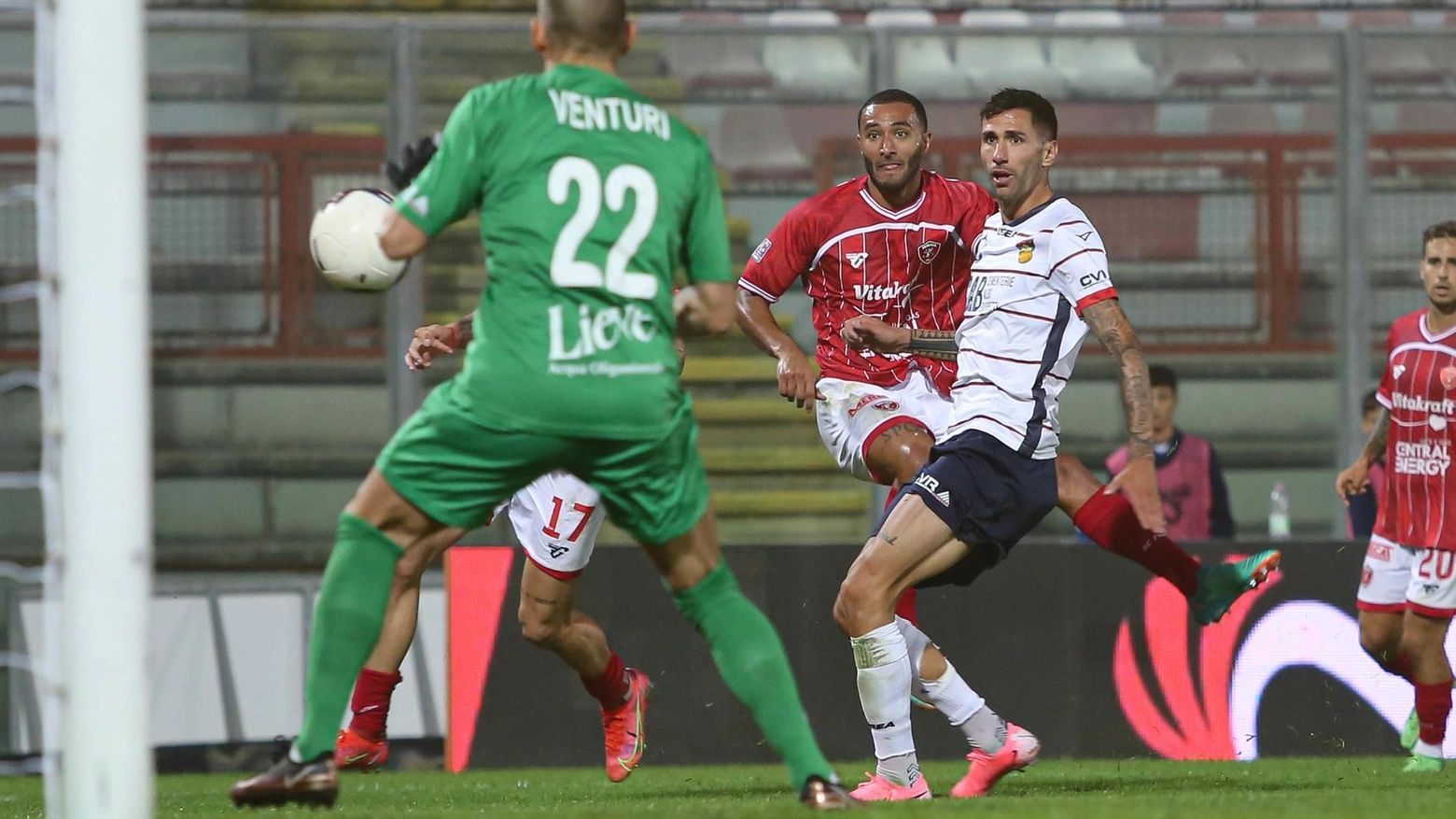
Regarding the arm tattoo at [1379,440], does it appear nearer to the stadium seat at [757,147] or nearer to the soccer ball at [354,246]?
the stadium seat at [757,147]

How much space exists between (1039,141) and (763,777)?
2.95 meters

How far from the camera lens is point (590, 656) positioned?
6.89 m

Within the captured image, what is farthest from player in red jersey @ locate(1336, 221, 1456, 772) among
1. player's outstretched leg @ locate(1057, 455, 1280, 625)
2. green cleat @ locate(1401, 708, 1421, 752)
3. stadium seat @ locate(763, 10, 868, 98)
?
stadium seat @ locate(763, 10, 868, 98)

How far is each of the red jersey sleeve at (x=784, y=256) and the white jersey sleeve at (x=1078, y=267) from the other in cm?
118

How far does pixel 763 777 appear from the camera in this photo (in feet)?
24.5

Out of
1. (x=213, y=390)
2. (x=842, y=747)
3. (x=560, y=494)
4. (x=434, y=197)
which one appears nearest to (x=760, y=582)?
(x=842, y=747)

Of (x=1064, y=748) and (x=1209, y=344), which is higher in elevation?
(x=1209, y=344)

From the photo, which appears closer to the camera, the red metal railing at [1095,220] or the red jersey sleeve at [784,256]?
the red jersey sleeve at [784,256]

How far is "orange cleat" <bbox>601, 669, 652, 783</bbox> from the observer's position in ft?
22.7

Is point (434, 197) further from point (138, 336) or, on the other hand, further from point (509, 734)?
point (509, 734)

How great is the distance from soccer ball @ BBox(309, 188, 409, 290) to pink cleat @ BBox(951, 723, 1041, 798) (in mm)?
2589

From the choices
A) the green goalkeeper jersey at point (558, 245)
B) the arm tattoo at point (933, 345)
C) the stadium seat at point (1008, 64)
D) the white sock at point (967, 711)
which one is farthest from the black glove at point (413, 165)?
the stadium seat at point (1008, 64)

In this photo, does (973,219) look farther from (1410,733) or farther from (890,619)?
(1410,733)

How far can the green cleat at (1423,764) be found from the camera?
7285 millimetres
